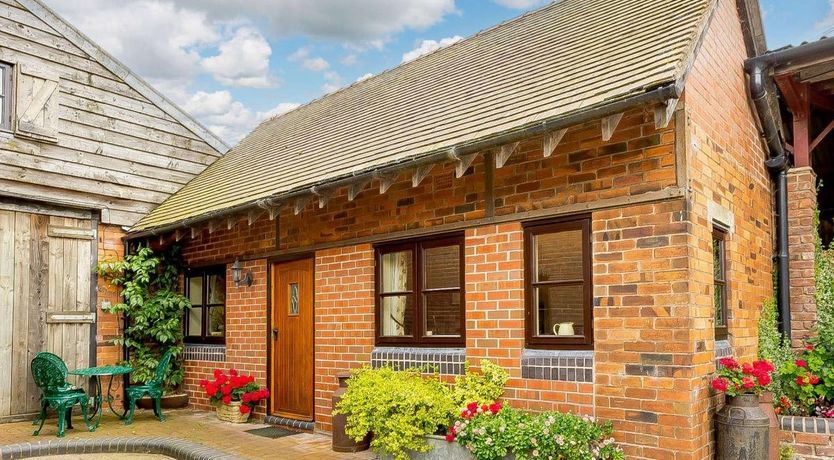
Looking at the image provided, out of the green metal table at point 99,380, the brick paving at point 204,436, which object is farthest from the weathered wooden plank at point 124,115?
the brick paving at point 204,436

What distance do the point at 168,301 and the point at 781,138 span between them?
29.1 ft

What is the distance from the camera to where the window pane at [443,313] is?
7117 millimetres

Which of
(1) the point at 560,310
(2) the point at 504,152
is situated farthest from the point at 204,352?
(2) the point at 504,152

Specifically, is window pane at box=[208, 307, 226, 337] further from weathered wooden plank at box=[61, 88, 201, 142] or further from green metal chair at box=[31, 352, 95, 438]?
weathered wooden plank at box=[61, 88, 201, 142]

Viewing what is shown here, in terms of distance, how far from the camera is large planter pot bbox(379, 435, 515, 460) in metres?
5.87

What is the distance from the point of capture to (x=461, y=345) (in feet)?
22.7

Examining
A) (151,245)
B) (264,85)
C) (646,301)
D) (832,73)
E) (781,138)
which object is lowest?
(646,301)

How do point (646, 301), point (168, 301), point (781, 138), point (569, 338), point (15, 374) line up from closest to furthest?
point (646, 301)
point (569, 338)
point (781, 138)
point (15, 374)
point (168, 301)

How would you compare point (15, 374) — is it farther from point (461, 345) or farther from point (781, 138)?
point (781, 138)

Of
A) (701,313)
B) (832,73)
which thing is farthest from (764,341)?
(832,73)

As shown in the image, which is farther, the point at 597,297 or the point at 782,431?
the point at 782,431

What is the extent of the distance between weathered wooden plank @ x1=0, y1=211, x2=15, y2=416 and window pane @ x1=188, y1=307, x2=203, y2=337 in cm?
257

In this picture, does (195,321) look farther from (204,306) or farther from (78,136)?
(78,136)

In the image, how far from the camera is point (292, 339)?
9078 millimetres
